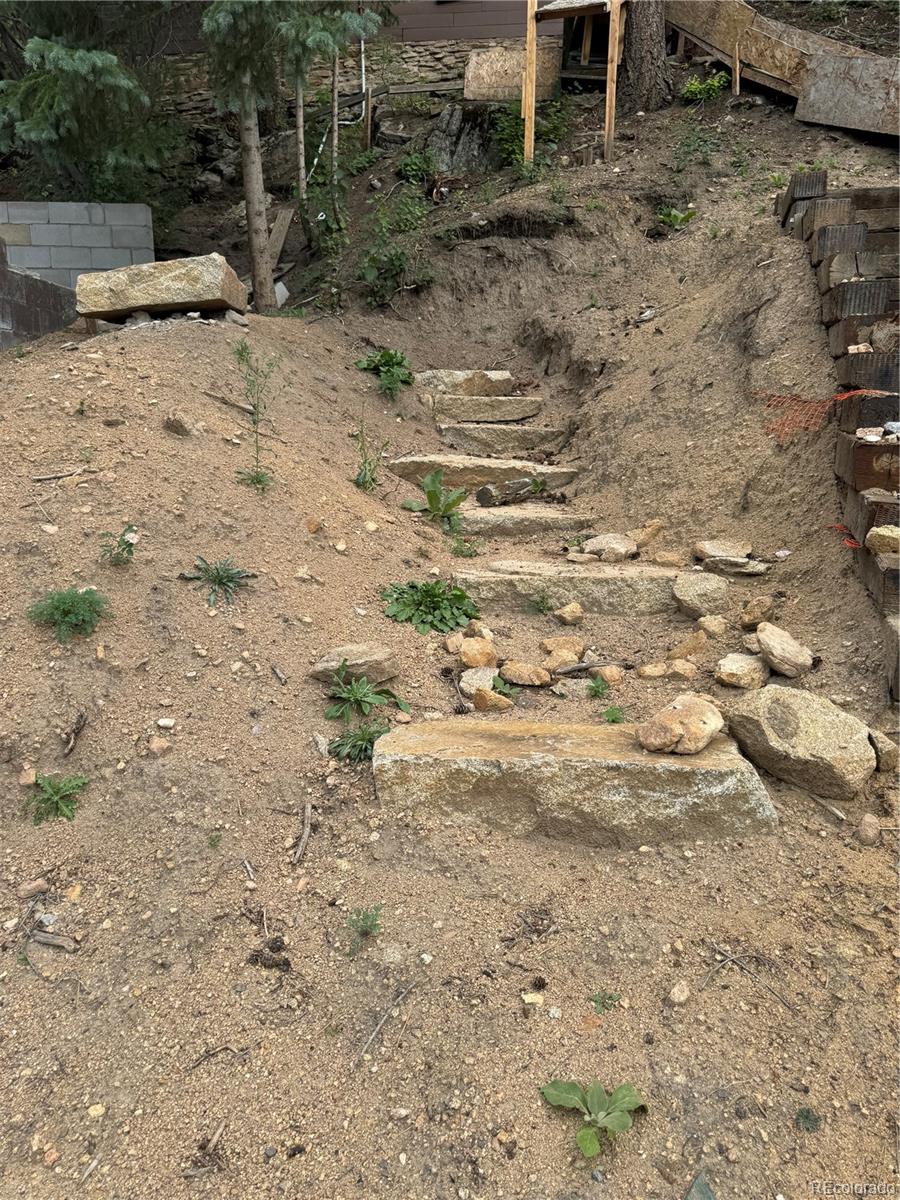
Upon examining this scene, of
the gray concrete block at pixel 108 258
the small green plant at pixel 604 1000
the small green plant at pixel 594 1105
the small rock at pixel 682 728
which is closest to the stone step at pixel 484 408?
the gray concrete block at pixel 108 258

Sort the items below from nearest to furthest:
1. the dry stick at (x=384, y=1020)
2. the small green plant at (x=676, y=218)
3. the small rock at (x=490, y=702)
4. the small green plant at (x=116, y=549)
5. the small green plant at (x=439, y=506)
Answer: the dry stick at (x=384, y=1020) < the small rock at (x=490, y=702) < the small green plant at (x=116, y=549) < the small green plant at (x=439, y=506) < the small green plant at (x=676, y=218)

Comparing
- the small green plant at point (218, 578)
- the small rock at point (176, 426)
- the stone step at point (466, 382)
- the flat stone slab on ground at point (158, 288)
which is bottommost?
the small green plant at point (218, 578)

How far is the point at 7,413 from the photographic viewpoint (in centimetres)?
423

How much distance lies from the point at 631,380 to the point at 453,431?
4.58ft

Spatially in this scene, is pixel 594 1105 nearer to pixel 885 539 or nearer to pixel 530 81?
pixel 885 539

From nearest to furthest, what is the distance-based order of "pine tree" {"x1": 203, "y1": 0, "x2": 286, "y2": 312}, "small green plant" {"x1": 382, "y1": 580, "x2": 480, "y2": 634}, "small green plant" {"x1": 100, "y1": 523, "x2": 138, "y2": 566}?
"small green plant" {"x1": 100, "y1": 523, "x2": 138, "y2": 566}
"small green plant" {"x1": 382, "y1": 580, "x2": 480, "y2": 634}
"pine tree" {"x1": 203, "y1": 0, "x2": 286, "y2": 312}

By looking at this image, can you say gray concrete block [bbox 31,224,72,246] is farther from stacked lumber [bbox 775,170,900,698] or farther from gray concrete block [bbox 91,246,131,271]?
stacked lumber [bbox 775,170,900,698]

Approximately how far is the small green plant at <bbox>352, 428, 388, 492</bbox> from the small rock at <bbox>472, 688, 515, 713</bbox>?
2.10m

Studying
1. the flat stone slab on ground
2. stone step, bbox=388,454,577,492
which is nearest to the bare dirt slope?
stone step, bbox=388,454,577,492

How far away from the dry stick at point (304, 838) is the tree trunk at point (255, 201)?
5.89 metres

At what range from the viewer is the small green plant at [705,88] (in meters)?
8.87

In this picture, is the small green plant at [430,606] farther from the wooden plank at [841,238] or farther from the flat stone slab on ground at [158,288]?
the flat stone slab on ground at [158,288]

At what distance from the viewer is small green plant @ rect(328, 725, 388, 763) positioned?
281 cm

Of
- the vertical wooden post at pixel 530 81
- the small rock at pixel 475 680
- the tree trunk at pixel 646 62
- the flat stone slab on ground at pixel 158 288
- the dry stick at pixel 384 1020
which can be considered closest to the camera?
the dry stick at pixel 384 1020
